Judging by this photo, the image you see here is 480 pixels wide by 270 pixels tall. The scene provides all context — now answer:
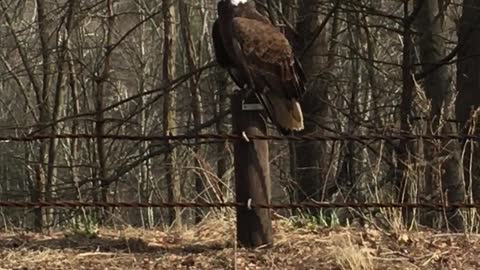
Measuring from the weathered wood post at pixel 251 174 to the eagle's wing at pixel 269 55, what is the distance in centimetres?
36

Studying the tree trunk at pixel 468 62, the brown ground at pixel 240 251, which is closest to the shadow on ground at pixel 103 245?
the brown ground at pixel 240 251

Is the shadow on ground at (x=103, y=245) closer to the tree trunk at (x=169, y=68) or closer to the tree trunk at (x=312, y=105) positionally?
the tree trunk at (x=312, y=105)

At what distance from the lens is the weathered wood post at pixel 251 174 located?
16.9 feet

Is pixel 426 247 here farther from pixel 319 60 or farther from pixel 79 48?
pixel 79 48

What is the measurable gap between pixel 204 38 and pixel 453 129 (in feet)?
27.8

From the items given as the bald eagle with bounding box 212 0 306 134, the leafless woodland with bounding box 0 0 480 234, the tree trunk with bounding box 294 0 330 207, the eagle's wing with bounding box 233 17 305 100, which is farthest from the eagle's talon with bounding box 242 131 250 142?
the tree trunk with bounding box 294 0 330 207

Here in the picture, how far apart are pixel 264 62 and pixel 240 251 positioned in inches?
44.3

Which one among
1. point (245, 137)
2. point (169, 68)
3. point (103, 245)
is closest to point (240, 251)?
point (245, 137)

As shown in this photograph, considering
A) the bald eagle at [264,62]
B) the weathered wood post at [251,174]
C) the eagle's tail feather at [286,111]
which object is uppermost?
the bald eagle at [264,62]

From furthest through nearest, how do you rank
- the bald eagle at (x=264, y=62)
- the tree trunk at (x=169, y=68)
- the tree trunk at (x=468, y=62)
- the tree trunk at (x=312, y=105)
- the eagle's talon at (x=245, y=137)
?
the tree trunk at (x=169, y=68) < the tree trunk at (x=312, y=105) < the tree trunk at (x=468, y=62) < the bald eagle at (x=264, y=62) < the eagle's talon at (x=245, y=137)

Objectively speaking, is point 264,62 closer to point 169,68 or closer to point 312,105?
point 312,105

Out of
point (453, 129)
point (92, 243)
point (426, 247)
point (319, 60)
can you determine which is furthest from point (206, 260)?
point (319, 60)

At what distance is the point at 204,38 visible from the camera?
18719mm

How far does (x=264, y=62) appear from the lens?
18.2ft
